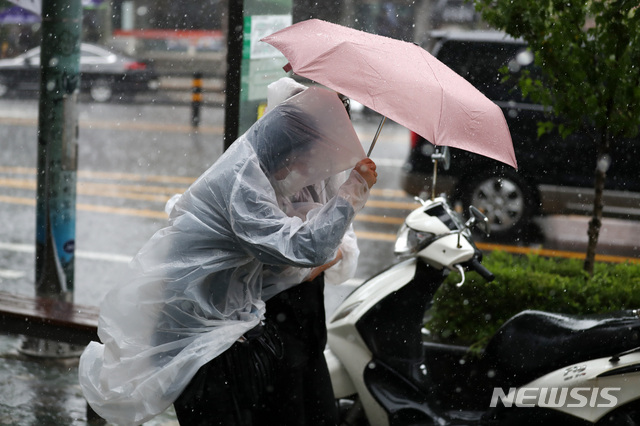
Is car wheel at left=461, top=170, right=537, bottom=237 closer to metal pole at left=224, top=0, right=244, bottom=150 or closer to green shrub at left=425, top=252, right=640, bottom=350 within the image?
green shrub at left=425, top=252, right=640, bottom=350

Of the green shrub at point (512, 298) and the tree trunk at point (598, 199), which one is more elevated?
the tree trunk at point (598, 199)

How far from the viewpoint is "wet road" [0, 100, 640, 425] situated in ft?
16.1

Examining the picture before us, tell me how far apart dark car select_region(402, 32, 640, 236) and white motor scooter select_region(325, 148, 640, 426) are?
5145 millimetres

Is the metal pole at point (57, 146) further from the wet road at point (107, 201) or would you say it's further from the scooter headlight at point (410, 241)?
the scooter headlight at point (410, 241)

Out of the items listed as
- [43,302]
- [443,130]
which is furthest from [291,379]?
[43,302]

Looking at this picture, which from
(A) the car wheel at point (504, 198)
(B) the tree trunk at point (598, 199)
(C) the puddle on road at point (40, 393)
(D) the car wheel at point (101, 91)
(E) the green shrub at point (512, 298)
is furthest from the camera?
(D) the car wheel at point (101, 91)

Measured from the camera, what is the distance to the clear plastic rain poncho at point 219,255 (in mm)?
2752

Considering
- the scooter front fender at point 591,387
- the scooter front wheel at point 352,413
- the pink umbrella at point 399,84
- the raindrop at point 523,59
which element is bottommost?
the scooter front wheel at point 352,413

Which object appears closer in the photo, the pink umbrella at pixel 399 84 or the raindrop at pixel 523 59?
the pink umbrella at pixel 399 84

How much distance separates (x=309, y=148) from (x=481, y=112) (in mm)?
637

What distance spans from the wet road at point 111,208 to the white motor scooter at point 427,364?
1143 mm

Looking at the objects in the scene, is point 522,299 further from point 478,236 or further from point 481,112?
point 478,236

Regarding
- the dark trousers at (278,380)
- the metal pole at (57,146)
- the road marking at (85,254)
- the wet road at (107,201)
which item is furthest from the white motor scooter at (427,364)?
the road marking at (85,254)

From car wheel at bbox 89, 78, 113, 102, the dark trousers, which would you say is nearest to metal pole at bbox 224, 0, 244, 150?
the dark trousers
